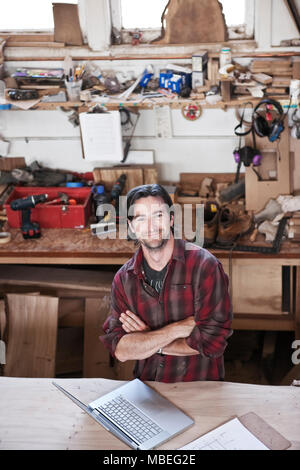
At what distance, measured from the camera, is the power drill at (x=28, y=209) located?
3.85 m

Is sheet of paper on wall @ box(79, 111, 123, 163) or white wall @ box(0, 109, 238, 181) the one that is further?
white wall @ box(0, 109, 238, 181)

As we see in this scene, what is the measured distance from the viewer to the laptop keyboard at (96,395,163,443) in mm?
2234

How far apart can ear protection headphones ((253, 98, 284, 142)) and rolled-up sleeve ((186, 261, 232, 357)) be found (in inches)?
59.7

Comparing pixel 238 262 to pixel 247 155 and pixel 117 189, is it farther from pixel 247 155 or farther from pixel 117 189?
pixel 117 189

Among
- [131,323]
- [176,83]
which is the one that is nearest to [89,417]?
[131,323]

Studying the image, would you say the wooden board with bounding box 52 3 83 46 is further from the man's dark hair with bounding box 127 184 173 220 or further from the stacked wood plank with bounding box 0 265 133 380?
the man's dark hair with bounding box 127 184 173 220

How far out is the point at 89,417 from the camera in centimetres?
233

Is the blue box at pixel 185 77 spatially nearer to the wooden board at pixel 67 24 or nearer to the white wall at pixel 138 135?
the white wall at pixel 138 135

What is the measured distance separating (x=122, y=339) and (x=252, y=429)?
675mm

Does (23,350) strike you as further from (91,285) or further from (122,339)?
(122,339)

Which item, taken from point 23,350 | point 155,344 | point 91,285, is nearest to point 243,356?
point 91,285

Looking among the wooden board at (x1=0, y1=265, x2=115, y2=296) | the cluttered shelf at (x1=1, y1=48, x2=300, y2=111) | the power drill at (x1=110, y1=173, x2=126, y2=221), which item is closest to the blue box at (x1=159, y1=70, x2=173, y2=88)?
the cluttered shelf at (x1=1, y1=48, x2=300, y2=111)

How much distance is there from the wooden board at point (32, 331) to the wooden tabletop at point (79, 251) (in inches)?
9.7

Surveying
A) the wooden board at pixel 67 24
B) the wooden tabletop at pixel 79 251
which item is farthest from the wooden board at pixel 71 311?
the wooden board at pixel 67 24
